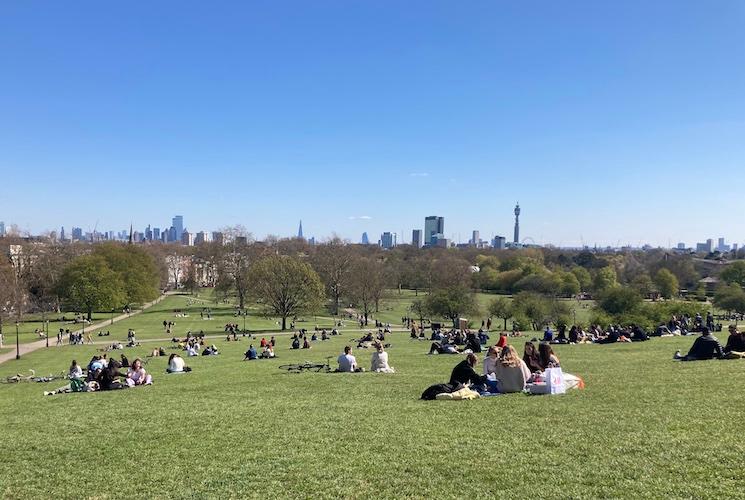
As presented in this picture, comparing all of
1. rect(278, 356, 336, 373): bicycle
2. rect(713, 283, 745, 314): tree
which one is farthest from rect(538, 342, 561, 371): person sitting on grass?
rect(713, 283, 745, 314): tree

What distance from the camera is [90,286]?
69.9 meters

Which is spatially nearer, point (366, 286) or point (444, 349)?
point (444, 349)

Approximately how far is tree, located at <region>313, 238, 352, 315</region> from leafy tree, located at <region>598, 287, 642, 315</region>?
35729mm

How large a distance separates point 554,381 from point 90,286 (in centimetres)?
6843

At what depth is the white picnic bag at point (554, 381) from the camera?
13469 millimetres

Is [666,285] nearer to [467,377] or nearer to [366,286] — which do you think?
[366,286]

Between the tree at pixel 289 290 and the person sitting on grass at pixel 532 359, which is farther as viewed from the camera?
the tree at pixel 289 290

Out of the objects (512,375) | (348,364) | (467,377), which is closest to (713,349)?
(512,375)

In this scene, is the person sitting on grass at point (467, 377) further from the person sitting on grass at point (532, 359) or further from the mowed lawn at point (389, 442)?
the person sitting on grass at point (532, 359)

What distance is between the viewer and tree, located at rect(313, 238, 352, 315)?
82.9 metres

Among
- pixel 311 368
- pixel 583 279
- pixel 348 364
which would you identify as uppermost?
pixel 583 279

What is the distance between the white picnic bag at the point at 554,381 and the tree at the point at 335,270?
66.9 metres

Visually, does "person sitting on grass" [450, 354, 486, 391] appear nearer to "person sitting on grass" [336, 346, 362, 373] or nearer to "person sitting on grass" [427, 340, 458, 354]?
"person sitting on grass" [336, 346, 362, 373]

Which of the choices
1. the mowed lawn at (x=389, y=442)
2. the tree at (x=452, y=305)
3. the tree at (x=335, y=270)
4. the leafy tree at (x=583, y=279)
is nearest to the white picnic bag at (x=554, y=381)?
the mowed lawn at (x=389, y=442)
